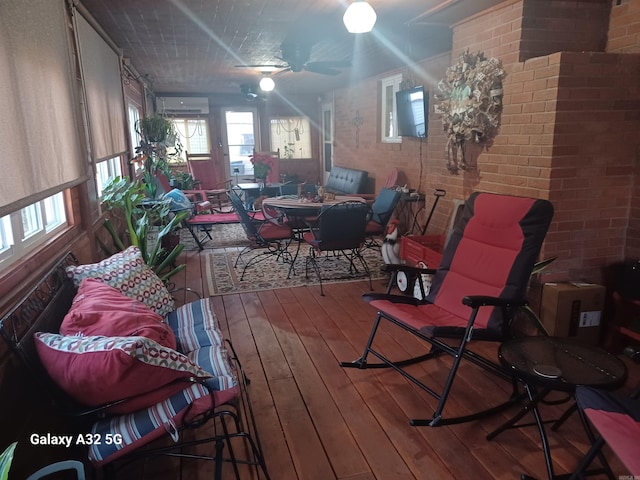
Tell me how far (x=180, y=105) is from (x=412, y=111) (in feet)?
21.2

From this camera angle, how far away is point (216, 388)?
5.60 ft

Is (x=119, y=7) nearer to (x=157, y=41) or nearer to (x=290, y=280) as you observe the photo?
(x=157, y=41)

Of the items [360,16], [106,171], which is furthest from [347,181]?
[360,16]

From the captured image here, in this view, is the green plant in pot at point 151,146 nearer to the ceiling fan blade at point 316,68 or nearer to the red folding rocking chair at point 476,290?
the ceiling fan blade at point 316,68

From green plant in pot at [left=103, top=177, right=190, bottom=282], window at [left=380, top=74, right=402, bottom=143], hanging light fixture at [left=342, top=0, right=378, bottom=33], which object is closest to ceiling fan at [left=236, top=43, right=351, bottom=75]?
hanging light fixture at [left=342, top=0, right=378, bottom=33]

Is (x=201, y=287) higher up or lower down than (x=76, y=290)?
lower down

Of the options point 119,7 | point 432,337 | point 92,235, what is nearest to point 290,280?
point 92,235

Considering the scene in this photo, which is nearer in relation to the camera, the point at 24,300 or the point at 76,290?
the point at 24,300

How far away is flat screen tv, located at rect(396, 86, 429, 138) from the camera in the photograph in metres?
5.29

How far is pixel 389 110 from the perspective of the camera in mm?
6844

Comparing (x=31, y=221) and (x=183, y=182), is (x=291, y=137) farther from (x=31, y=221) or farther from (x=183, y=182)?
(x=31, y=221)

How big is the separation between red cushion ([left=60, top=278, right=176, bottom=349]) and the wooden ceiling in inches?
92.7

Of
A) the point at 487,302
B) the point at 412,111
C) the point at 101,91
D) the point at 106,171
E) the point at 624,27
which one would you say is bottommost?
the point at 487,302

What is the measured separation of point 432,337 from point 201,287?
9.00ft
